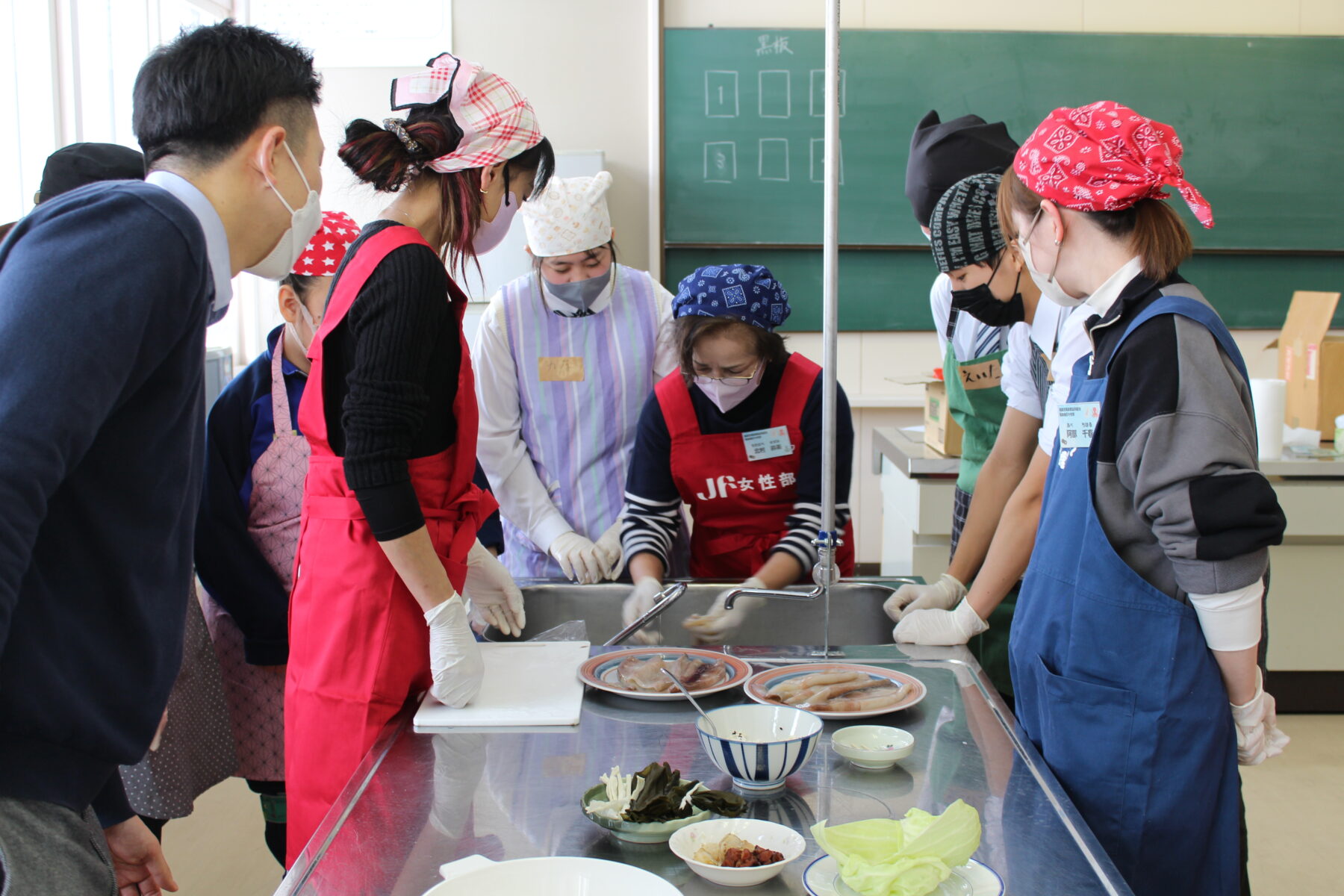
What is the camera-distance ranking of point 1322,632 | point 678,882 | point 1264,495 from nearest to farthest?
1. point 678,882
2. point 1264,495
3. point 1322,632

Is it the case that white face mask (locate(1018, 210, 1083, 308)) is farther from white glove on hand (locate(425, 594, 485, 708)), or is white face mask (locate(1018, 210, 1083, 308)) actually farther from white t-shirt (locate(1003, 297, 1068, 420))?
white glove on hand (locate(425, 594, 485, 708))

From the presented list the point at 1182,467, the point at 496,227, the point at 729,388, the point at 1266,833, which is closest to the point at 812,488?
the point at 729,388

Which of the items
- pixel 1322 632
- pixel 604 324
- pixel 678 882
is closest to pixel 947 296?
pixel 604 324

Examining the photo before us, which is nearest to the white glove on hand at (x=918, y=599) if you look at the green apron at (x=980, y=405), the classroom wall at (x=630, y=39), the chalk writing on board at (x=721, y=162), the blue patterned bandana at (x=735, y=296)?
the blue patterned bandana at (x=735, y=296)

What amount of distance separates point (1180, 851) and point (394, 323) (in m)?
1.08

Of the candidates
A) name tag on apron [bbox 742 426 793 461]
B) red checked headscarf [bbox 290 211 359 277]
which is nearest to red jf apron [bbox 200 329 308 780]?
red checked headscarf [bbox 290 211 359 277]

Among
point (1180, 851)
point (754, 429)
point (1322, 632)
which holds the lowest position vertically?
point (1322, 632)

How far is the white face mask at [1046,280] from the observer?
131 cm

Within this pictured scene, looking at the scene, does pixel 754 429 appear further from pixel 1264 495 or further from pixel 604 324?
pixel 1264 495

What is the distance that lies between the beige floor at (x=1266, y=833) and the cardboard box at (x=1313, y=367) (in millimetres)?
1006

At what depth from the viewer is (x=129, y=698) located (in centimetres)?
92

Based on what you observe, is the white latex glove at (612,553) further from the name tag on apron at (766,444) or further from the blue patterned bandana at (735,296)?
the blue patterned bandana at (735,296)

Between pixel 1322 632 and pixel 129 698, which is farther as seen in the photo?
pixel 1322 632

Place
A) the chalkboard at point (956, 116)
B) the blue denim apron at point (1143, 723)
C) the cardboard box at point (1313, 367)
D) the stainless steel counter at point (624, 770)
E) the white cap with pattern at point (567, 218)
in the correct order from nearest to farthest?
1. the stainless steel counter at point (624, 770)
2. the blue denim apron at point (1143, 723)
3. the white cap with pattern at point (567, 218)
4. the cardboard box at point (1313, 367)
5. the chalkboard at point (956, 116)
